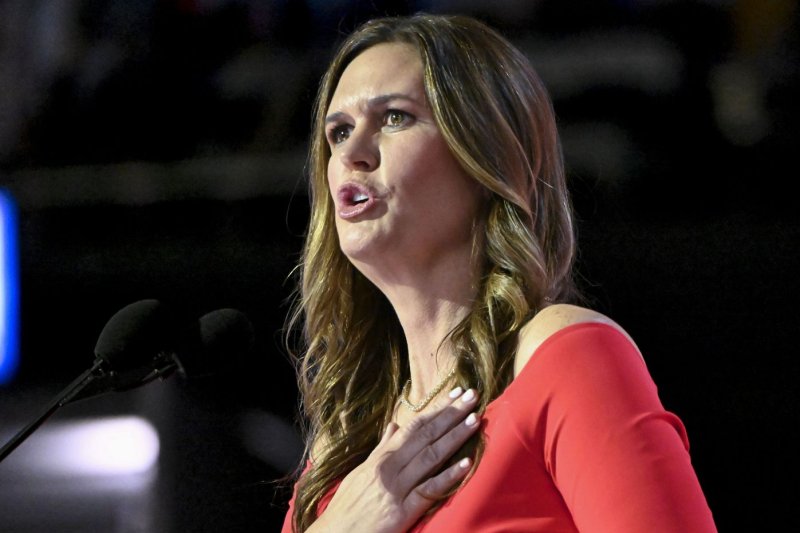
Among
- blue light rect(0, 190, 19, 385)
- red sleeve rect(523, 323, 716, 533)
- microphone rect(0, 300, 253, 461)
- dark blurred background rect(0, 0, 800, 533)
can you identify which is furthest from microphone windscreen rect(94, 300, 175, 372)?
blue light rect(0, 190, 19, 385)

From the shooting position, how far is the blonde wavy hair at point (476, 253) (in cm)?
147

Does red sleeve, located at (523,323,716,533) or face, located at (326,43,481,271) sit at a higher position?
face, located at (326,43,481,271)

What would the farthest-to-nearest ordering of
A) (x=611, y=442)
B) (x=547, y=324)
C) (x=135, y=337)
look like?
1. (x=135, y=337)
2. (x=547, y=324)
3. (x=611, y=442)

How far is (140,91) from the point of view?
265 cm

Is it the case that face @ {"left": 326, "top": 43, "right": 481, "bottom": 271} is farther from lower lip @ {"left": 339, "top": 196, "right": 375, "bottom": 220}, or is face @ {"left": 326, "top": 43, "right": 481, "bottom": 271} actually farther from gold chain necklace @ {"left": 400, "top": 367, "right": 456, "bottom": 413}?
gold chain necklace @ {"left": 400, "top": 367, "right": 456, "bottom": 413}

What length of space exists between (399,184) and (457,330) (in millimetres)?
212

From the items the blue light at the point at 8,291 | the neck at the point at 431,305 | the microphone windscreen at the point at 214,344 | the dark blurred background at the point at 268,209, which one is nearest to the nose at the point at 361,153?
the neck at the point at 431,305

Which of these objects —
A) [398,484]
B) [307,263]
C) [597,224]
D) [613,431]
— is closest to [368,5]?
[597,224]

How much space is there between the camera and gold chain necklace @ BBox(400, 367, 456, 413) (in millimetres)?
1526

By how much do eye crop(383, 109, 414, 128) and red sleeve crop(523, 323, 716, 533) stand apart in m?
0.40

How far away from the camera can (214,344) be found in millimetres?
1549

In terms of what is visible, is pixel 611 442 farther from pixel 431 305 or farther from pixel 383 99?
pixel 383 99

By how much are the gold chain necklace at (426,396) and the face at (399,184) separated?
0.52 feet

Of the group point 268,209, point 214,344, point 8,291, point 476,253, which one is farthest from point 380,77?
point 8,291
